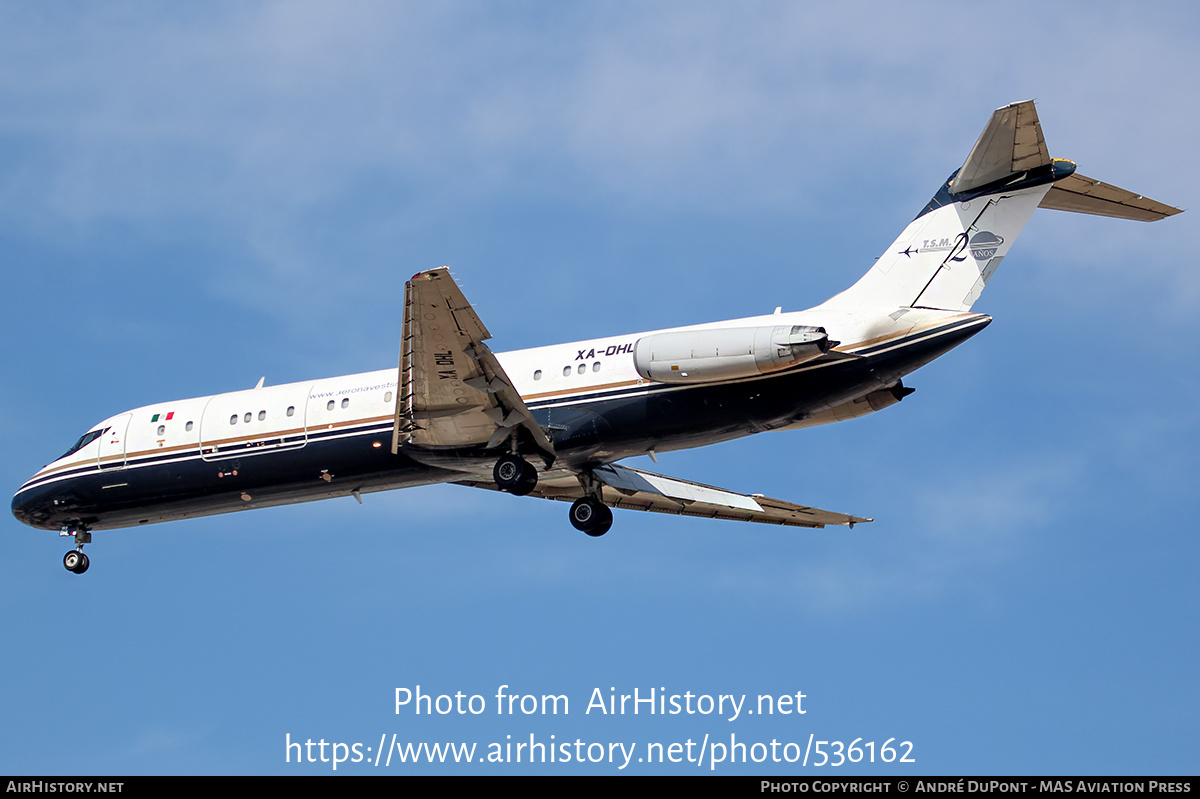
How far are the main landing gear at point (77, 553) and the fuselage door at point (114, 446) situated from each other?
5.72 feet

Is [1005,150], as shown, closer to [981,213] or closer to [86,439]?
[981,213]

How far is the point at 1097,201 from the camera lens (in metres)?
24.8

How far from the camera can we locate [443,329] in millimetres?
24750

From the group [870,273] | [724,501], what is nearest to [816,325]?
[870,273]

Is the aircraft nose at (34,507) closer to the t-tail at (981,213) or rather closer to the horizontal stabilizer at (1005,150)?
the t-tail at (981,213)

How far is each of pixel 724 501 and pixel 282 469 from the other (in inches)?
382

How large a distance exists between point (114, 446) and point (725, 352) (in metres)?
13.5

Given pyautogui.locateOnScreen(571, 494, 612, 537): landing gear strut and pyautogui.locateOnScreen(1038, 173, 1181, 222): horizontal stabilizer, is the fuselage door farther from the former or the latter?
Result: pyautogui.locateOnScreen(1038, 173, 1181, 222): horizontal stabilizer

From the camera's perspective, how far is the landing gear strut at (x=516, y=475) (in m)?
26.8

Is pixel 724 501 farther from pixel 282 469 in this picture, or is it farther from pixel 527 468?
pixel 282 469

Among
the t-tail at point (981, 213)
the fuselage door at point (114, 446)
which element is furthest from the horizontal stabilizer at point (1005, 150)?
the fuselage door at point (114, 446)

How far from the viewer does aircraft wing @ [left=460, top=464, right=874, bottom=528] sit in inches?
1248

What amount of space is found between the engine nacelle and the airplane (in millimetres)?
29

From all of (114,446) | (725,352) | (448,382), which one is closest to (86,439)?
(114,446)
